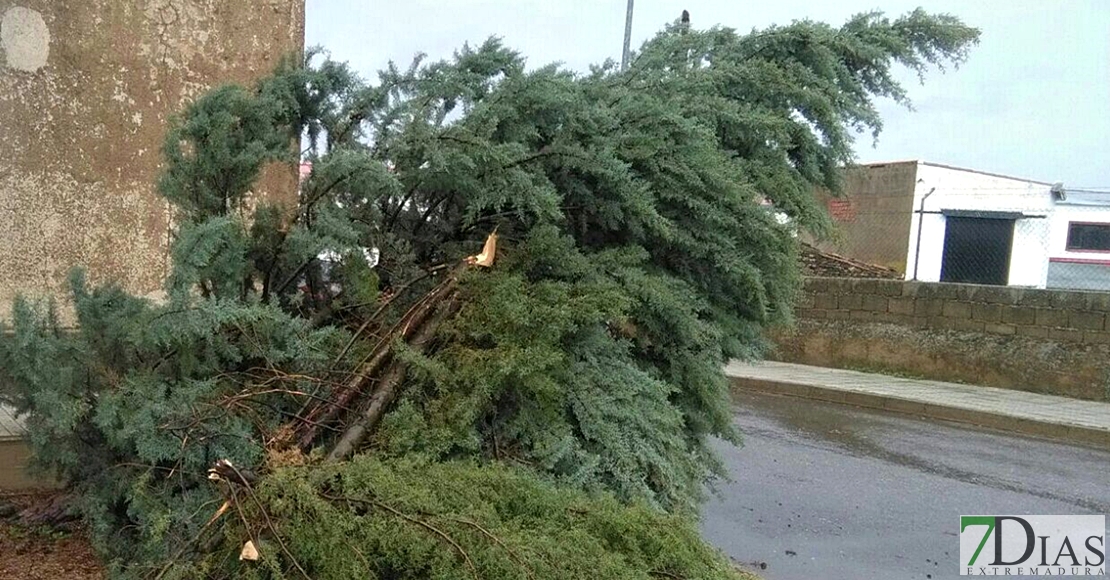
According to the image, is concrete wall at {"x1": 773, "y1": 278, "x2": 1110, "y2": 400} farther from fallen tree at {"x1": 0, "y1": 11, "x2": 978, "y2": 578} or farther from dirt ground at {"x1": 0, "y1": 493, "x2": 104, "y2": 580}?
dirt ground at {"x1": 0, "y1": 493, "x2": 104, "y2": 580}

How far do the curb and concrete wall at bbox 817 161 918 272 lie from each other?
3844 millimetres

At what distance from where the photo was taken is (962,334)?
40.1 ft

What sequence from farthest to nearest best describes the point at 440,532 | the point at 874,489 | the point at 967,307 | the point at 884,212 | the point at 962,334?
the point at 884,212
the point at 962,334
the point at 967,307
the point at 874,489
the point at 440,532

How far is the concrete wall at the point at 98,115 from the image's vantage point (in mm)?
4270

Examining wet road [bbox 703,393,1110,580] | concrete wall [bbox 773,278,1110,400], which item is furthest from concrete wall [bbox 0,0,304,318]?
concrete wall [bbox 773,278,1110,400]

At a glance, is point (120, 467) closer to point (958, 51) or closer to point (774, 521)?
point (958, 51)

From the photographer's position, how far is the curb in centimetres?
931

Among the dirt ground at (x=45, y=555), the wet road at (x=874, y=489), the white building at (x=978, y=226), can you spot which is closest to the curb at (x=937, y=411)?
the wet road at (x=874, y=489)

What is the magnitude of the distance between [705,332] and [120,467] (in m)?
2.04

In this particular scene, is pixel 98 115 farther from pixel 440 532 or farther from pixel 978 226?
pixel 978 226

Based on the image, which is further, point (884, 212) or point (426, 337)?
point (884, 212)

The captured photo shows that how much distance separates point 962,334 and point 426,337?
11255mm

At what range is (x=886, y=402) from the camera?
1088 cm

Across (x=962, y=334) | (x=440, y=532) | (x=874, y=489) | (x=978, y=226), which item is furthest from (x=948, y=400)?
(x=440, y=532)
